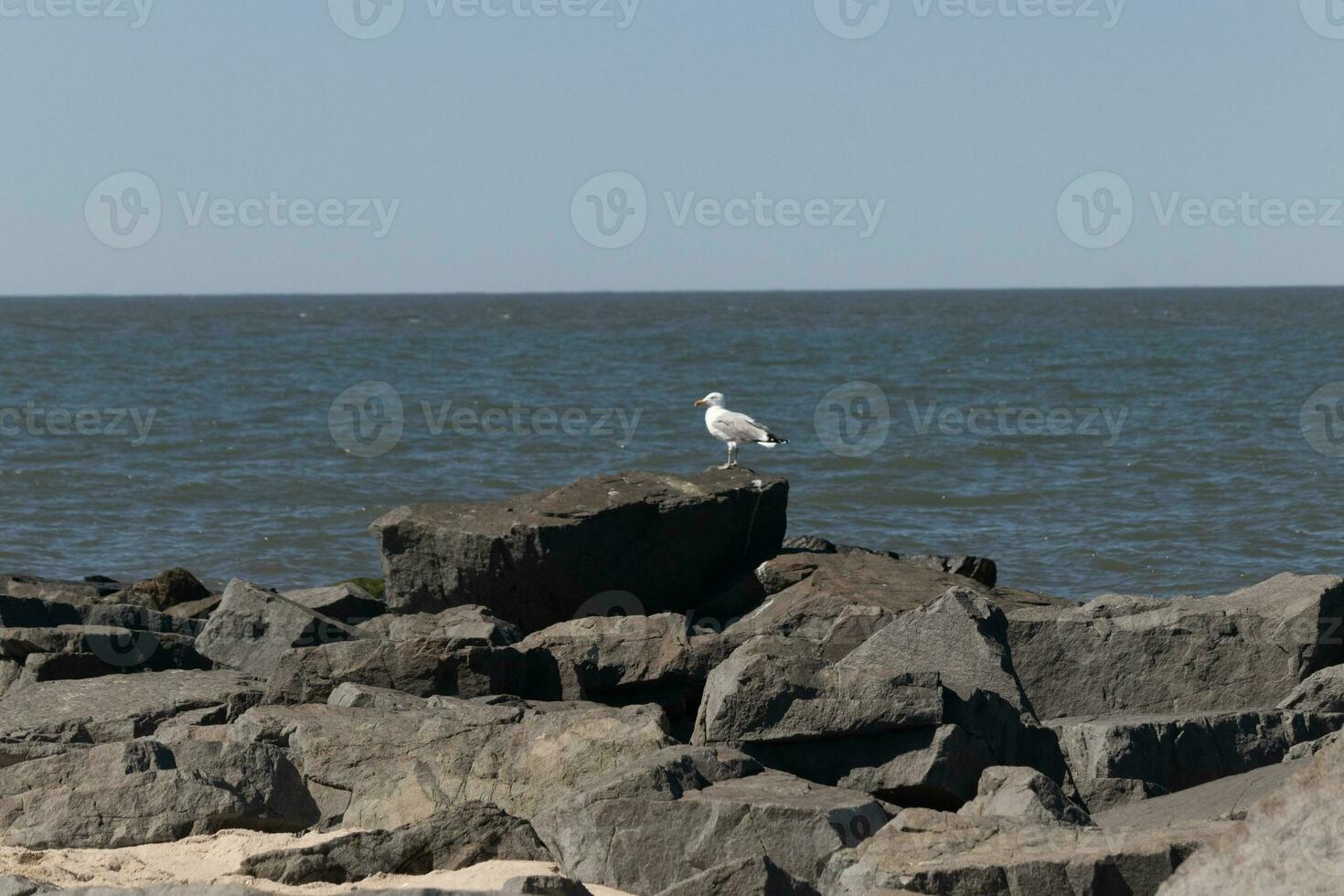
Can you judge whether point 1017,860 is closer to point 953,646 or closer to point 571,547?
point 953,646

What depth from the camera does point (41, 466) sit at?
24.8 metres

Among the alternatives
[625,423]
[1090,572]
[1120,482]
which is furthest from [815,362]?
[1090,572]

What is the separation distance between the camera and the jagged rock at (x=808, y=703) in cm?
686

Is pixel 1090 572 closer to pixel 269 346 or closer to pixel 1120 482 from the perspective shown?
pixel 1120 482

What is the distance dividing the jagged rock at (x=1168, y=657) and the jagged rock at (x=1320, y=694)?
1.34ft

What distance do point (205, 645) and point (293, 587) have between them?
6187mm

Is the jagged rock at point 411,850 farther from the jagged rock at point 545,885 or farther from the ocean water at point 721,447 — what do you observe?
the ocean water at point 721,447

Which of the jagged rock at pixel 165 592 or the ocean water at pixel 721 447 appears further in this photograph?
the ocean water at pixel 721 447

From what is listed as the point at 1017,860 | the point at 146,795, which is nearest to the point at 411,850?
the point at 146,795

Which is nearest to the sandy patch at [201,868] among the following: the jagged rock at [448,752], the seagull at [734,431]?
the jagged rock at [448,752]

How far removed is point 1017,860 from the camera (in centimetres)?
520

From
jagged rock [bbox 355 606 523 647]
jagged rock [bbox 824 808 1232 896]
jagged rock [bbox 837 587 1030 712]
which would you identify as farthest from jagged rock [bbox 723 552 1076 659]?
jagged rock [bbox 824 808 1232 896]

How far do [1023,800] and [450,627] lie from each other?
422 centimetres

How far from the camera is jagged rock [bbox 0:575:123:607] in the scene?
1202cm
